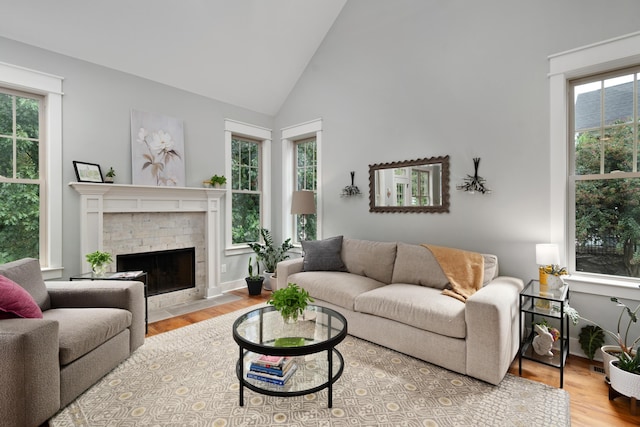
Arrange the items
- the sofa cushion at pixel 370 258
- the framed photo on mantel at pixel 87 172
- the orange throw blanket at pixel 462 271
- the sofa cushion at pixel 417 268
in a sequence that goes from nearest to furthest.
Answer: the orange throw blanket at pixel 462 271 < the sofa cushion at pixel 417 268 < the framed photo on mantel at pixel 87 172 < the sofa cushion at pixel 370 258

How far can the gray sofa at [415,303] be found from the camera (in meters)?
2.14

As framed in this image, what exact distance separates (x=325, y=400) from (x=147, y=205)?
2970 mm

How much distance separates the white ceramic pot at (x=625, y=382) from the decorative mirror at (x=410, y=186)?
A: 69.8 inches

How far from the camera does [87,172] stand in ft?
10.6

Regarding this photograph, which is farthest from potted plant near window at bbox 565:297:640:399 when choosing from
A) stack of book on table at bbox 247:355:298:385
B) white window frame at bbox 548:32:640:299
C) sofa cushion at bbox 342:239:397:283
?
stack of book on table at bbox 247:355:298:385

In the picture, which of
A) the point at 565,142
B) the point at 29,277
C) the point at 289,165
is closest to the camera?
the point at 29,277

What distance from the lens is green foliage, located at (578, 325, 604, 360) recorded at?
2.47m

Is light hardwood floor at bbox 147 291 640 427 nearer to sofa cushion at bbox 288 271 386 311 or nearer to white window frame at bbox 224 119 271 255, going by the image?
sofa cushion at bbox 288 271 386 311

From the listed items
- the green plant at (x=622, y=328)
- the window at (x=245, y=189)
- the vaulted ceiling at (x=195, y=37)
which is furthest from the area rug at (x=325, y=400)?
the vaulted ceiling at (x=195, y=37)

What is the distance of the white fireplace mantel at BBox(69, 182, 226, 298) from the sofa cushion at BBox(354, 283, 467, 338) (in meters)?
2.34

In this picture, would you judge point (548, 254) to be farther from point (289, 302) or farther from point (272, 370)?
point (272, 370)

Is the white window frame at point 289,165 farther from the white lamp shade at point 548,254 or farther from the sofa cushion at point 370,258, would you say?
the white lamp shade at point 548,254

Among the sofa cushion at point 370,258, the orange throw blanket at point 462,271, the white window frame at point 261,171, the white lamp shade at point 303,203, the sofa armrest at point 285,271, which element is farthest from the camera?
the white window frame at point 261,171

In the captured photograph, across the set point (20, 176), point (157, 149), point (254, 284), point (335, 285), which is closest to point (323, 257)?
point (335, 285)
